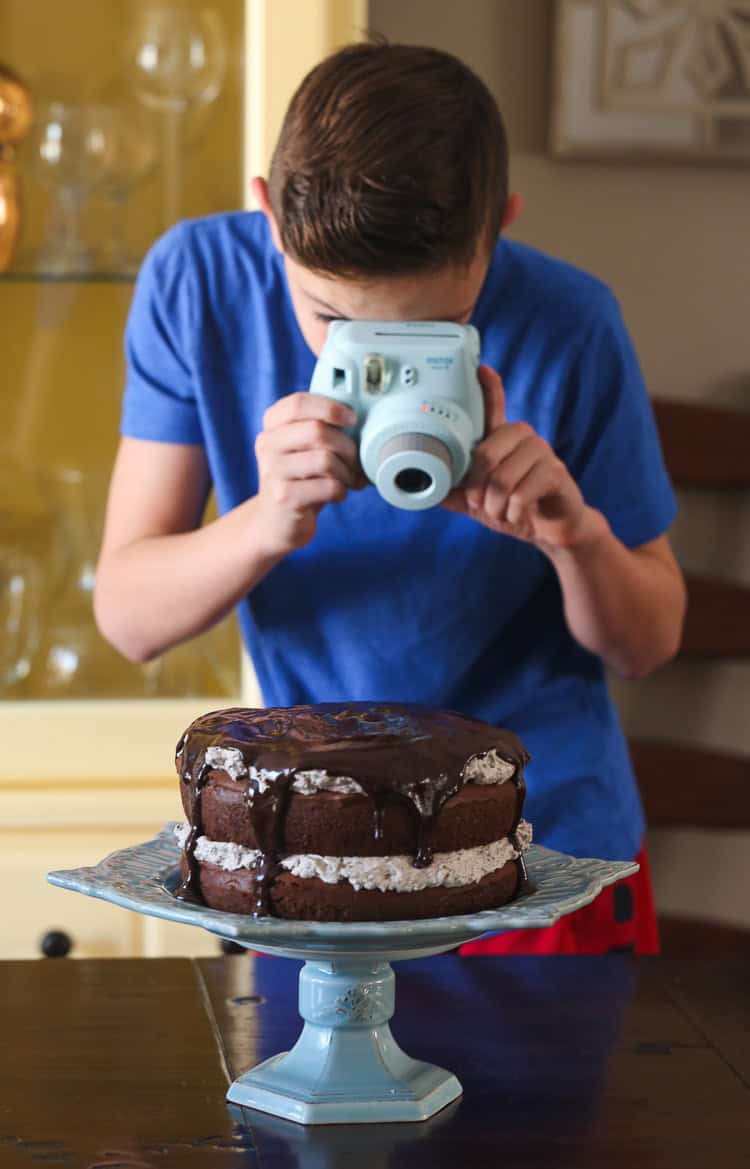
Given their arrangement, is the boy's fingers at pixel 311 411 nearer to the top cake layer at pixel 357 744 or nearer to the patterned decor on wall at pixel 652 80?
the top cake layer at pixel 357 744

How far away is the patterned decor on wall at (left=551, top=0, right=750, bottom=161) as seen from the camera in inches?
67.5

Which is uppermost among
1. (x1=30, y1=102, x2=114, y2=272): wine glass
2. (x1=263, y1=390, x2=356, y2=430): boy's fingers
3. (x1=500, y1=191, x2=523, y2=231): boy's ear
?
(x1=30, y1=102, x2=114, y2=272): wine glass

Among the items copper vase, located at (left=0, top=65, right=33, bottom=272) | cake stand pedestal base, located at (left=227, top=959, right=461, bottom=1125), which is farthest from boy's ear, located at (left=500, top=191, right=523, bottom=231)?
copper vase, located at (left=0, top=65, right=33, bottom=272)

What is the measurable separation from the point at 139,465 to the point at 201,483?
5cm

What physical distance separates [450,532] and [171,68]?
73 centimetres

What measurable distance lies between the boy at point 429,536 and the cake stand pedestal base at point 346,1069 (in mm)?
344

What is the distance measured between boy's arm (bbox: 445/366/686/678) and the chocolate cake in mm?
291

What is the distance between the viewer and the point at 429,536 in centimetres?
108

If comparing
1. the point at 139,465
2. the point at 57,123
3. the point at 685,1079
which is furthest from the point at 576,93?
the point at 685,1079

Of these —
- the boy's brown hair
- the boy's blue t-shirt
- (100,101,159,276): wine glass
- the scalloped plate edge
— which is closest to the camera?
the scalloped plate edge

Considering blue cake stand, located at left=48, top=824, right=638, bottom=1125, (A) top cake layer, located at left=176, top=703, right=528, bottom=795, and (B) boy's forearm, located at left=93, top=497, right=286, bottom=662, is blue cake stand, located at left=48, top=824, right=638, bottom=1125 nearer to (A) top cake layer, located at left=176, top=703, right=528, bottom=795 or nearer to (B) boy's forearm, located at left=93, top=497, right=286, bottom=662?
(A) top cake layer, located at left=176, top=703, right=528, bottom=795

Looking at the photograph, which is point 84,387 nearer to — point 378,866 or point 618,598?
point 618,598

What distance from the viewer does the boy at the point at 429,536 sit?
1.02 m

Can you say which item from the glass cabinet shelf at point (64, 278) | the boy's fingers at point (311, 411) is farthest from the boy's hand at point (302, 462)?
the glass cabinet shelf at point (64, 278)
